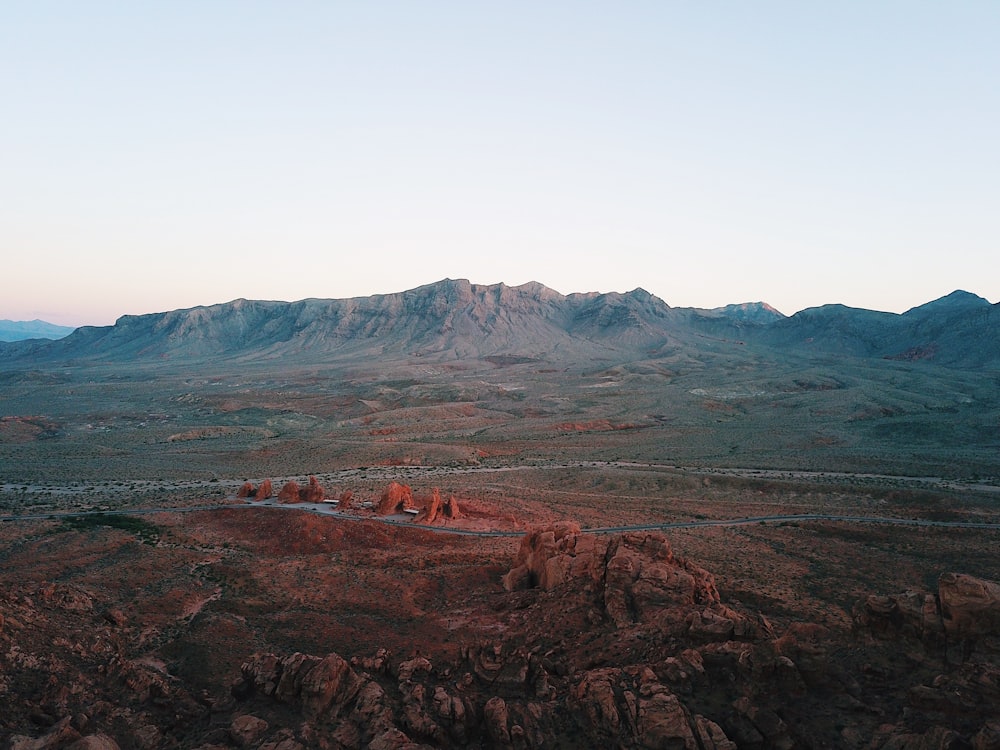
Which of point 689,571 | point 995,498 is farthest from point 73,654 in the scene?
point 995,498

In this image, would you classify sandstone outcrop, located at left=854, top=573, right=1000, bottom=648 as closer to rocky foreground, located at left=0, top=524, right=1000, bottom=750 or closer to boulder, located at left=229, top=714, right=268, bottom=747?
rocky foreground, located at left=0, top=524, right=1000, bottom=750

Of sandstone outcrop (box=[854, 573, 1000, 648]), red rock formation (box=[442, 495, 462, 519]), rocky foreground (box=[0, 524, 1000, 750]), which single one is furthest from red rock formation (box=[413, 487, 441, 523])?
sandstone outcrop (box=[854, 573, 1000, 648])

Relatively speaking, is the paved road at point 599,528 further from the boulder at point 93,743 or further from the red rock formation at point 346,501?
the boulder at point 93,743

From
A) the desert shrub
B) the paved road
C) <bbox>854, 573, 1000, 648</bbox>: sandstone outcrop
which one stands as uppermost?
<bbox>854, 573, 1000, 648</bbox>: sandstone outcrop

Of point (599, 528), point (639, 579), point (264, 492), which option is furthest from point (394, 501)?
point (639, 579)

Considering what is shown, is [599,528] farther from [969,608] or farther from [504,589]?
[969,608]

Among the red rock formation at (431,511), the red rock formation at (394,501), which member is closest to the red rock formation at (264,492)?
the red rock formation at (394,501)
